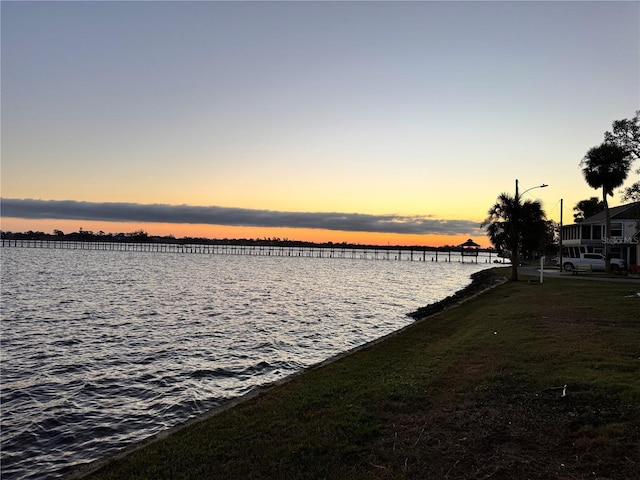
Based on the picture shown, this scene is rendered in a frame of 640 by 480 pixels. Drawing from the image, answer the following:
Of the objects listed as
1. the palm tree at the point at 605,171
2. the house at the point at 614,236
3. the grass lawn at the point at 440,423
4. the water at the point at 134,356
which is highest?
the palm tree at the point at 605,171

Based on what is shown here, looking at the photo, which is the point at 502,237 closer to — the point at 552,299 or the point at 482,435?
the point at 552,299

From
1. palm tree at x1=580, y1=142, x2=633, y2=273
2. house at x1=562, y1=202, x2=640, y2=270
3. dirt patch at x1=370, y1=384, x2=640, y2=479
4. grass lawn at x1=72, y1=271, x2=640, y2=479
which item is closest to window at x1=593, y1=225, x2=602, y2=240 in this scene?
house at x1=562, y1=202, x2=640, y2=270

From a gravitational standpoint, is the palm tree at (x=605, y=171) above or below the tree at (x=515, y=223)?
above

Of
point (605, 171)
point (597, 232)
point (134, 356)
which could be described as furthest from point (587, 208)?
point (134, 356)

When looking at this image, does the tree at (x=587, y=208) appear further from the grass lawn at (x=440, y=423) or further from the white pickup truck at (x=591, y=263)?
the grass lawn at (x=440, y=423)

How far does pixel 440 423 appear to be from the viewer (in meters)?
7.02

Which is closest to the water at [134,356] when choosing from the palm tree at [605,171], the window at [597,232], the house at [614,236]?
the palm tree at [605,171]

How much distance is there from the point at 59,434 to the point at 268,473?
6.15 metres

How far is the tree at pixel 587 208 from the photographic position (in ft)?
310

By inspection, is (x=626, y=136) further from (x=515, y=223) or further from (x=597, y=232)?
(x=597, y=232)

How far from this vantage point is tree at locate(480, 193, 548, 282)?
34.5 meters

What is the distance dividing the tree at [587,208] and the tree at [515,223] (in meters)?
68.0

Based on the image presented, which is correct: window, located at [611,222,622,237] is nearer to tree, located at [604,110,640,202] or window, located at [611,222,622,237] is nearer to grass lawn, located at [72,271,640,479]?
tree, located at [604,110,640,202]

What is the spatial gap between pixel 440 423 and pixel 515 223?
31.0m
